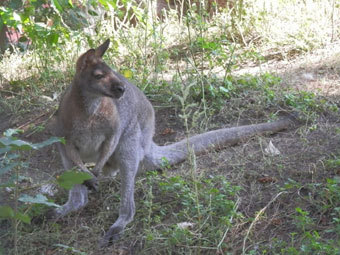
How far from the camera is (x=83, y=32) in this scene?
6211 millimetres

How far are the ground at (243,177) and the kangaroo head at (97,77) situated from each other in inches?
26.8

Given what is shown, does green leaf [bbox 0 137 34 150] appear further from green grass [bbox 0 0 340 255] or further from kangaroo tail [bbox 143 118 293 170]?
kangaroo tail [bbox 143 118 293 170]

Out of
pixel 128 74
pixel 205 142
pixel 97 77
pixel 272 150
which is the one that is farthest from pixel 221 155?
pixel 128 74

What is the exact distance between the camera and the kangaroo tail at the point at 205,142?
14.4 feet

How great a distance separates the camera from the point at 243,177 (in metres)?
3.85

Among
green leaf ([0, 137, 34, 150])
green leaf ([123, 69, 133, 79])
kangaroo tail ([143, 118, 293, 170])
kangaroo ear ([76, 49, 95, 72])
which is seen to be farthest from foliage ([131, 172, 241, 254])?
green leaf ([123, 69, 133, 79])

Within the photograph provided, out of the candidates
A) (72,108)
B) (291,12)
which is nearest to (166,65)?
(291,12)

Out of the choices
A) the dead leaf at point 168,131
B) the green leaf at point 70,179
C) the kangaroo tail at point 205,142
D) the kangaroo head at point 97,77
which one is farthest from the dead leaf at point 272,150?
the green leaf at point 70,179

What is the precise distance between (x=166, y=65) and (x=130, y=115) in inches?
94.6

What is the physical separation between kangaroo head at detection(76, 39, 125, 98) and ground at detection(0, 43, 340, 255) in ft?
2.23

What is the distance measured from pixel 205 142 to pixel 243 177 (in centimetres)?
76

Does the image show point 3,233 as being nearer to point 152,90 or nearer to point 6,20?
point 6,20

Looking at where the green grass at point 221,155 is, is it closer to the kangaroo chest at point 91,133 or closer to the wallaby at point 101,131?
the wallaby at point 101,131

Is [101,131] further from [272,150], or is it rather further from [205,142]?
[272,150]
